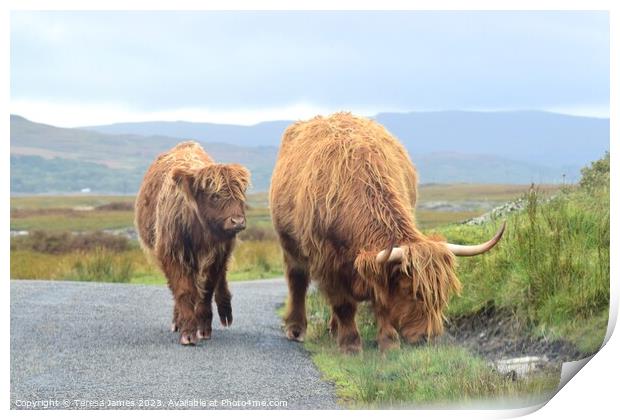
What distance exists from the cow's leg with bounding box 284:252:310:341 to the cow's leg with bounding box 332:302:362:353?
959mm

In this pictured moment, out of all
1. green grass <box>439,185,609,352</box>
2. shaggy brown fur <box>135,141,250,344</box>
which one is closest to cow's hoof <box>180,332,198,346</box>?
shaggy brown fur <box>135,141,250,344</box>

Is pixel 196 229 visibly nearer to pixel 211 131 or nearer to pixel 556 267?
pixel 211 131

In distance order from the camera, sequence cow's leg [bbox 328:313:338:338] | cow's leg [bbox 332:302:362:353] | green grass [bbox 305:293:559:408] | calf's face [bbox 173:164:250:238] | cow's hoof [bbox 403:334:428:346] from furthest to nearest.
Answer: cow's leg [bbox 328:313:338:338], calf's face [bbox 173:164:250:238], cow's leg [bbox 332:302:362:353], cow's hoof [bbox 403:334:428:346], green grass [bbox 305:293:559:408]

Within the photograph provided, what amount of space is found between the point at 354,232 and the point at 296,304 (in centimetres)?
172

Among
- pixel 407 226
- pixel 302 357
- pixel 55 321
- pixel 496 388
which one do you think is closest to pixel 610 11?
pixel 407 226

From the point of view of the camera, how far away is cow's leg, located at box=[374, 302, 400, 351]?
23.4ft

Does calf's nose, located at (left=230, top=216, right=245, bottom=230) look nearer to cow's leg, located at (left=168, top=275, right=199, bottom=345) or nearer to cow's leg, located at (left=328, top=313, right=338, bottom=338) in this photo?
cow's leg, located at (left=168, top=275, right=199, bottom=345)

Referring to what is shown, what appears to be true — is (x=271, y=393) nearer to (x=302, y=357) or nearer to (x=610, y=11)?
(x=302, y=357)

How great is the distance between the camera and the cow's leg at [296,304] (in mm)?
8867

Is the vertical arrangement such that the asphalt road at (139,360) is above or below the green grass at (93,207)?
below

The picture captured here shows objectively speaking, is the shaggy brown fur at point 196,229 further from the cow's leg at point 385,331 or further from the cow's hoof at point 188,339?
the cow's leg at point 385,331

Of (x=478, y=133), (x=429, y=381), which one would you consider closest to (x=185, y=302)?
(x=429, y=381)

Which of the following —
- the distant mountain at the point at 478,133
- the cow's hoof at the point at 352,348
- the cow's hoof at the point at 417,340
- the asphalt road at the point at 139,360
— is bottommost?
the asphalt road at the point at 139,360

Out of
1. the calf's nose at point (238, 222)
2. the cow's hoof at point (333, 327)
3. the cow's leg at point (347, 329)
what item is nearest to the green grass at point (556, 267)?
the cow's leg at point (347, 329)
